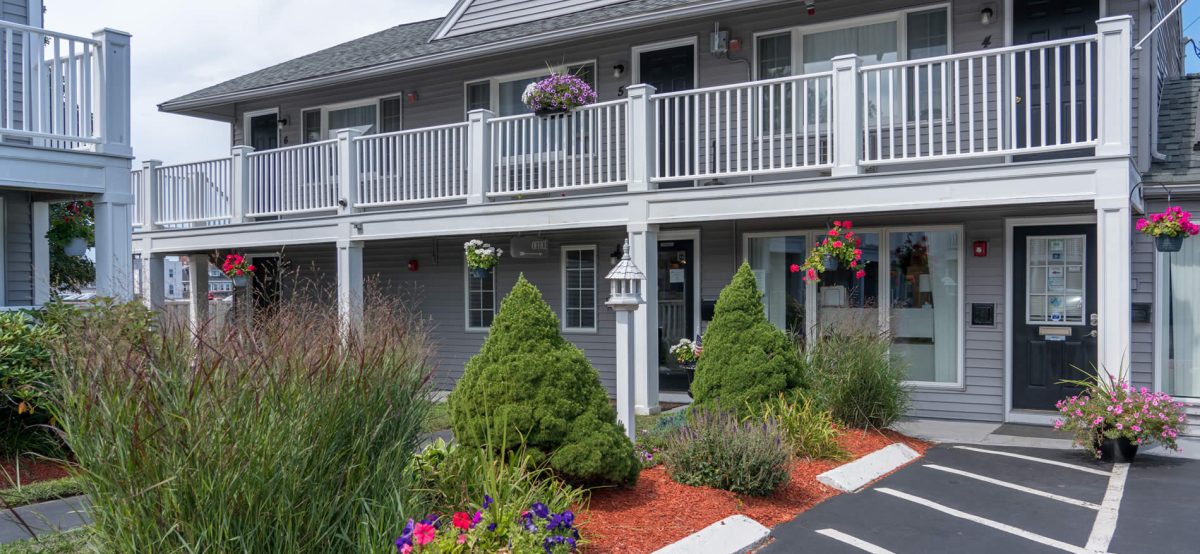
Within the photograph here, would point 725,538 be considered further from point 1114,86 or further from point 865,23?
point 865,23

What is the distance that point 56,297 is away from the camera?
791 cm

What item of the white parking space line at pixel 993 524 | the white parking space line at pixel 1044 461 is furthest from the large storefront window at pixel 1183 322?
the white parking space line at pixel 993 524

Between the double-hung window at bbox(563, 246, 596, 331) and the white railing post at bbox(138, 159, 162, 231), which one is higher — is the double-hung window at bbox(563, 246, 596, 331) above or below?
below

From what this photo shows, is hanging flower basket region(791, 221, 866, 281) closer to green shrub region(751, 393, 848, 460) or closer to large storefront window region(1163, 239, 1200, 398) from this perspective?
green shrub region(751, 393, 848, 460)

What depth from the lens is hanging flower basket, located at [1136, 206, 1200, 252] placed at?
830 centimetres

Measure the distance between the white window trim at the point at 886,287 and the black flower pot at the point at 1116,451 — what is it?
205cm

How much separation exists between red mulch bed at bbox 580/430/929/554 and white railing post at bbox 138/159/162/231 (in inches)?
414

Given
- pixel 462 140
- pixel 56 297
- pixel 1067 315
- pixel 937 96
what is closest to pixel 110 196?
pixel 56 297

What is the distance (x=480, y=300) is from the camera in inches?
527

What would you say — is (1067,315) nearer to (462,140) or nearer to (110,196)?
(462,140)

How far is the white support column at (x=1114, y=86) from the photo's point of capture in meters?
7.53

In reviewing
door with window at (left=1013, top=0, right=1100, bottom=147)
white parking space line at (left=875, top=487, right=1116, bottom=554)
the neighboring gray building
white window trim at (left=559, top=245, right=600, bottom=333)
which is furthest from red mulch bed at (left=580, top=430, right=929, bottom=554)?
white window trim at (left=559, top=245, right=600, bottom=333)

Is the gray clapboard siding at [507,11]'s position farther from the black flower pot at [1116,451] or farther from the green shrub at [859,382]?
the black flower pot at [1116,451]

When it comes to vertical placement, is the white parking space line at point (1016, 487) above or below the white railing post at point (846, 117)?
below
